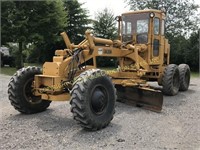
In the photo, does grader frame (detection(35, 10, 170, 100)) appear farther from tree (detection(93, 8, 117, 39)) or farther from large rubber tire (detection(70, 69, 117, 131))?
tree (detection(93, 8, 117, 39))

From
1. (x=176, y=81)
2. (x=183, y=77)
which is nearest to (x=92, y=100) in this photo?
(x=176, y=81)

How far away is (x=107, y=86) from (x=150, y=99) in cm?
200

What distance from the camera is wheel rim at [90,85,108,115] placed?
619 cm

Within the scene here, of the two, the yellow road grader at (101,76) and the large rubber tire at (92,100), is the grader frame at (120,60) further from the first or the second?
the large rubber tire at (92,100)

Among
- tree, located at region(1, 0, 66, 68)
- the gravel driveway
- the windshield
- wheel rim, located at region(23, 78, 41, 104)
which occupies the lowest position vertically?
the gravel driveway

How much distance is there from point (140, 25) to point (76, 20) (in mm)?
22573

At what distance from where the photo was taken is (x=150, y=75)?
10.5 meters

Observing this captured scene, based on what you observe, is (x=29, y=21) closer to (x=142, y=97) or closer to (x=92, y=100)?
(x=142, y=97)

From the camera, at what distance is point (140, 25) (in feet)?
32.8

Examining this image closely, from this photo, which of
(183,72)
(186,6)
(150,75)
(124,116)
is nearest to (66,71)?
Result: (124,116)

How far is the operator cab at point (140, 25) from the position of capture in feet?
32.3

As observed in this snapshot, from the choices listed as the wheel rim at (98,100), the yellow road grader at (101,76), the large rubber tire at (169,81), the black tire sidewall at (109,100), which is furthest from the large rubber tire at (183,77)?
the wheel rim at (98,100)

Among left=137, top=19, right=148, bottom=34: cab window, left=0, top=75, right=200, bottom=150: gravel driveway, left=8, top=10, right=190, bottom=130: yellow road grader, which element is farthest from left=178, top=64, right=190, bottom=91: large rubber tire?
left=0, top=75, right=200, bottom=150: gravel driveway

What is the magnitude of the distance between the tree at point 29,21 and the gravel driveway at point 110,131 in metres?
14.9
